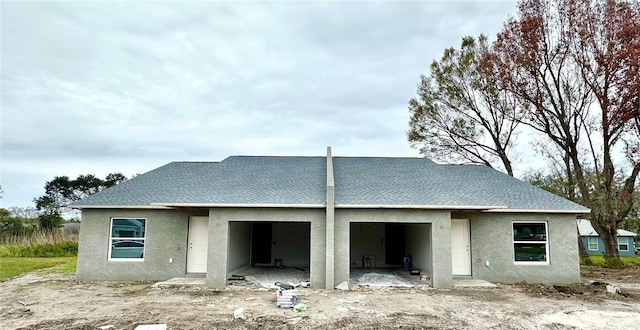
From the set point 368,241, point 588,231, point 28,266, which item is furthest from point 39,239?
point 588,231

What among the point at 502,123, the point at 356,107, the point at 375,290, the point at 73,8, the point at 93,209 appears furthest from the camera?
the point at 502,123

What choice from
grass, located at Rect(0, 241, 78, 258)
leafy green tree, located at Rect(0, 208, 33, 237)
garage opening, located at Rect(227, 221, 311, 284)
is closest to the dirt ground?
garage opening, located at Rect(227, 221, 311, 284)

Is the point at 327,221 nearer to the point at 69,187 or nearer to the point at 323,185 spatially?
the point at 323,185

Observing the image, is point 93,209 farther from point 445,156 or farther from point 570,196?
point 570,196

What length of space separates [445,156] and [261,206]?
51.7 ft

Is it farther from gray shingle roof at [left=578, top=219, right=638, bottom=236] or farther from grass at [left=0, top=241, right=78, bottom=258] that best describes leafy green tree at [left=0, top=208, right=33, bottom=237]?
gray shingle roof at [left=578, top=219, right=638, bottom=236]

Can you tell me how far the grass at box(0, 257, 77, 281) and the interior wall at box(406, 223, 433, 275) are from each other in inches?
504

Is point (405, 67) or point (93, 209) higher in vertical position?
point (405, 67)

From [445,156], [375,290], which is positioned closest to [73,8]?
[375,290]

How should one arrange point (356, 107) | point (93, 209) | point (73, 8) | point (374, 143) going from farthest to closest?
point (374, 143) → point (356, 107) → point (93, 209) → point (73, 8)

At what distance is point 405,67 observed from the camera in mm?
17938

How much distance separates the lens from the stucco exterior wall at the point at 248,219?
1162 centimetres

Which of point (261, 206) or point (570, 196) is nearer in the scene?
point (261, 206)

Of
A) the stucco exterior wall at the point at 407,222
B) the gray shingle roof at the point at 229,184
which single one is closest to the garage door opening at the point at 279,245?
the gray shingle roof at the point at 229,184
